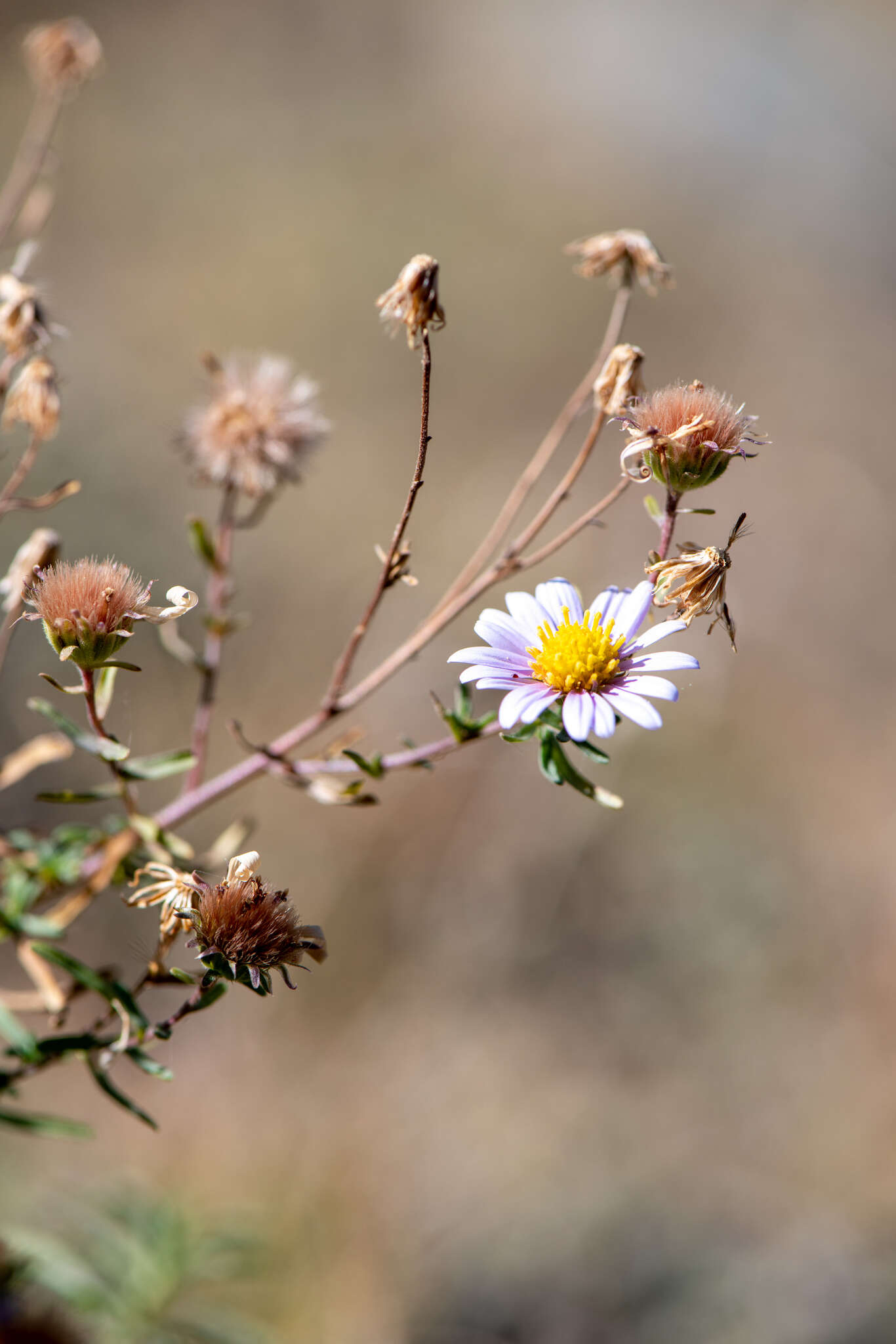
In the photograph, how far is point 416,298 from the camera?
1259 mm

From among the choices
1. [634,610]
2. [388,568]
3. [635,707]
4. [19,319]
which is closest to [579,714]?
[635,707]

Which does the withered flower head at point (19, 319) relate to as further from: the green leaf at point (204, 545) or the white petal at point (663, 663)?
the white petal at point (663, 663)

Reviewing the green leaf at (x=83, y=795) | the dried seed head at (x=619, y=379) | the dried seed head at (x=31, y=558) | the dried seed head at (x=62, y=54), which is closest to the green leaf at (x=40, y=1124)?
the green leaf at (x=83, y=795)

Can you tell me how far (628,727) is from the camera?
14.2ft

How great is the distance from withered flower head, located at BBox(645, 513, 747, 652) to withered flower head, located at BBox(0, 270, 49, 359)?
0.92m

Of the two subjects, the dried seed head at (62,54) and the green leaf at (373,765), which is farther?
the dried seed head at (62,54)

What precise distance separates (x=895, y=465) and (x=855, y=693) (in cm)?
184

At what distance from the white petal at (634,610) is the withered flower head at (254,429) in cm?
75

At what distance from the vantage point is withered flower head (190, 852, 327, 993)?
102 cm

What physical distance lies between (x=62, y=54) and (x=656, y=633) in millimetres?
1611

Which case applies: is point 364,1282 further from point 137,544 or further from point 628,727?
point 137,544

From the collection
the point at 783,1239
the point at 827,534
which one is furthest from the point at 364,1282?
the point at 827,534

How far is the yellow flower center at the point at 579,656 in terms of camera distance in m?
1.17

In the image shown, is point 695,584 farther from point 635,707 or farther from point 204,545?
point 204,545
